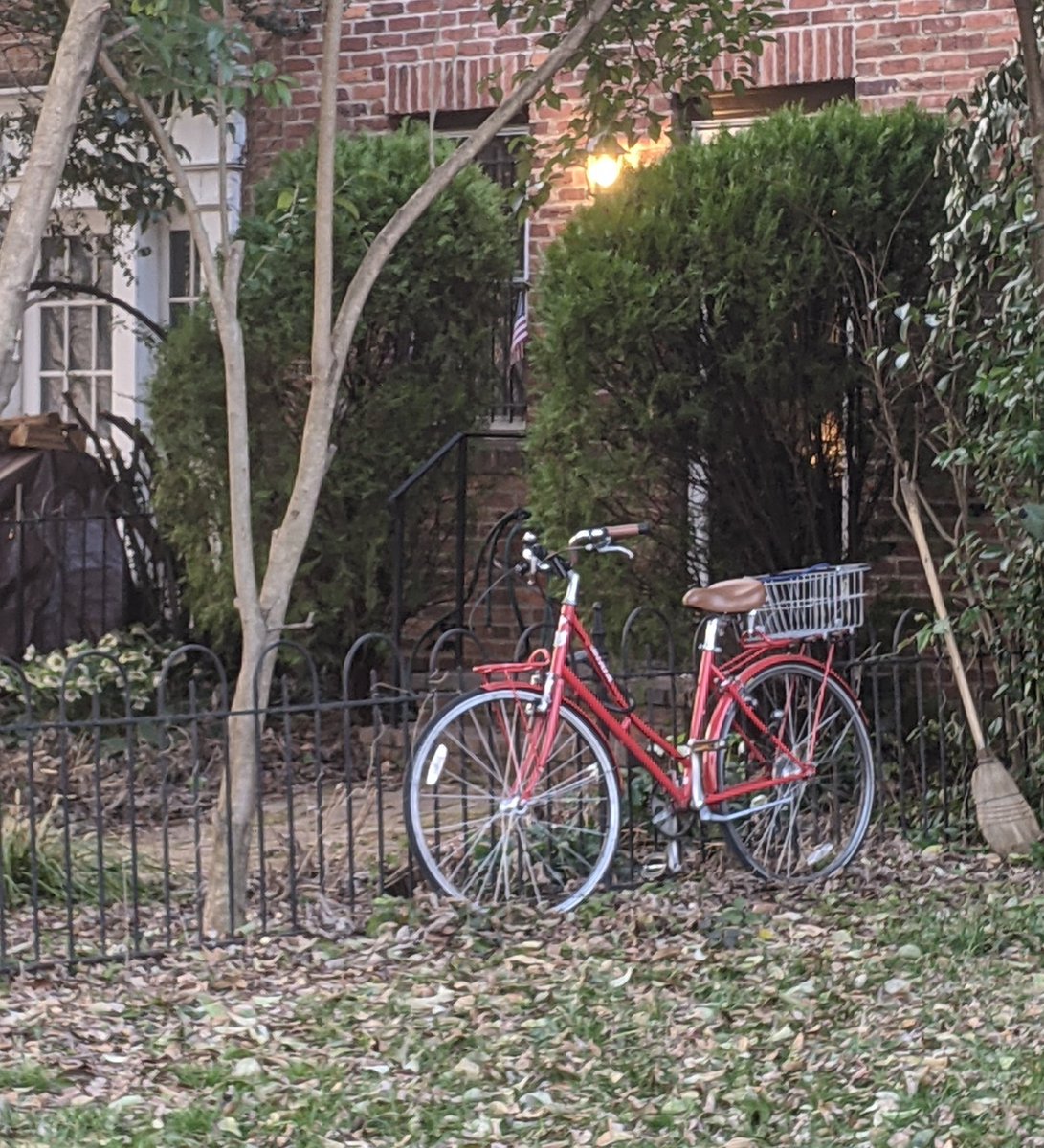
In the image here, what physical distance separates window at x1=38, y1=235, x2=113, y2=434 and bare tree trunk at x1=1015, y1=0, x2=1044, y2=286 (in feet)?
20.5

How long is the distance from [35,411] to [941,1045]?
812 centimetres

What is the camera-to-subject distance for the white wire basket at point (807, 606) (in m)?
6.02

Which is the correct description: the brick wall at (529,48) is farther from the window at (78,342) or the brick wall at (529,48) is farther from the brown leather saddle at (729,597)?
the brown leather saddle at (729,597)

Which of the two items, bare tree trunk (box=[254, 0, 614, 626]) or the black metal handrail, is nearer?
bare tree trunk (box=[254, 0, 614, 626])

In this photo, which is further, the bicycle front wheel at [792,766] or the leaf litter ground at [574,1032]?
the bicycle front wheel at [792,766]

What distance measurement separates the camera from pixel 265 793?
7996 mm

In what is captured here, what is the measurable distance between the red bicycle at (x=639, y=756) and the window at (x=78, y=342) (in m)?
5.29

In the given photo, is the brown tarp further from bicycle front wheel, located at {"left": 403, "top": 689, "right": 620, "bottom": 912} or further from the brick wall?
bicycle front wheel, located at {"left": 403, "top": 689, "right": 620, "bottom": 912}

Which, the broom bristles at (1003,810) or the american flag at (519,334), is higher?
A: the american flag at (519,334)

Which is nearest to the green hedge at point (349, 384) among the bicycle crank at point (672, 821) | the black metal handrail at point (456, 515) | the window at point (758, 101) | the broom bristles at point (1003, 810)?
the black metal handrail at point (456, 515)

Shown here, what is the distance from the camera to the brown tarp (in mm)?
9078

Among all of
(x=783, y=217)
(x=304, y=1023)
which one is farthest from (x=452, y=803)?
(x=783, y=217)

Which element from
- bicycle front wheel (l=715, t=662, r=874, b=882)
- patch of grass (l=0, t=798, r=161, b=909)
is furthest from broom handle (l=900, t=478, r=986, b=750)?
patch of grass (l=0, t=798, r=161, b=909)

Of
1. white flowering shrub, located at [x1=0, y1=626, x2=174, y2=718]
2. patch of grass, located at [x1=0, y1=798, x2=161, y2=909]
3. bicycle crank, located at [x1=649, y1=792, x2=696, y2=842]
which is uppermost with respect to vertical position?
white flowering shrub, located at [x1=0, y1=626, x2=174, y2=718]
